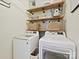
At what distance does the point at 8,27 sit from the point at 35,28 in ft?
2.62

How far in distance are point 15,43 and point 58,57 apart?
4.02 feet

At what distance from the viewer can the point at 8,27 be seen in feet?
8.84

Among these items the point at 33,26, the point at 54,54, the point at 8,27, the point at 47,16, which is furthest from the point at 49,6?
the point at 54,54

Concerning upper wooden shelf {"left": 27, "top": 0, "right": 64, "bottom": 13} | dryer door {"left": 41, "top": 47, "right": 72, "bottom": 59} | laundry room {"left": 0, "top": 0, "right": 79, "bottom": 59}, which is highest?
upper wooden shelf {"left": 27, "top": 0, "right": 64, "bottom": 13}

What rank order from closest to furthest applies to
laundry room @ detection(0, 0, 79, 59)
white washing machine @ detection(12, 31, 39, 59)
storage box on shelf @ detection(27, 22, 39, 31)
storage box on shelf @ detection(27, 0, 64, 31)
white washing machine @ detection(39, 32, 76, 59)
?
1. white washing machine @ detection(39, 32, 76, 59)
2. laundry room @ detection(0, 0, 79, 59)
3. white washing machine @ detection(12, 31, 39, 59)
4. storage box on shelf @ detection(27, 0, 64, 31)
5. storage box on shelf @ detection(27, 22, 39, 31)

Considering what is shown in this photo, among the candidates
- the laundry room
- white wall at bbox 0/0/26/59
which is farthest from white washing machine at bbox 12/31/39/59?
white wall at bbox 0/0/26/59

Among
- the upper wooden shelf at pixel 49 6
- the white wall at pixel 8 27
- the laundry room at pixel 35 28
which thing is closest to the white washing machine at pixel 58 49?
the laundry room at pixel 35 28

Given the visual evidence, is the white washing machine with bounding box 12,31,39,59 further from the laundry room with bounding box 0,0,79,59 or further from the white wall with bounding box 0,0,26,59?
the white wall with bounding box 0,0,26,59

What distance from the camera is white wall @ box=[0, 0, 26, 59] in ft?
8.24

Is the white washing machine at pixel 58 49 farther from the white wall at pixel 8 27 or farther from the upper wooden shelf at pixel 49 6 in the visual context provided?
the white wall at pixel 8 27

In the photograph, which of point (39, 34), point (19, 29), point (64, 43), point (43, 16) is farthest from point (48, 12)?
point (64, 43)

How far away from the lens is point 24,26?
3.41m

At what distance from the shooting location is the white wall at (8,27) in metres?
2.51

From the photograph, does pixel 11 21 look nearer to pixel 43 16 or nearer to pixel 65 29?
pixel 43 16
